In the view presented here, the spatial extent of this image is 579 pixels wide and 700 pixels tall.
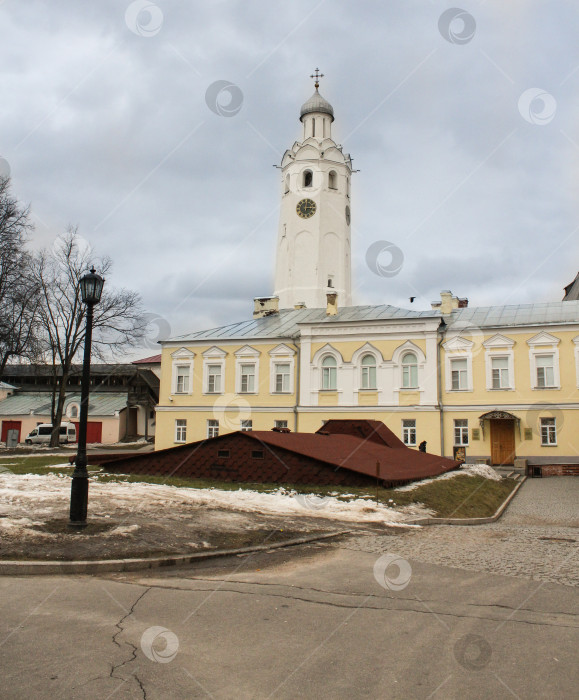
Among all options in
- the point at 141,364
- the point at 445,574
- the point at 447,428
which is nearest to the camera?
the point at 445,574

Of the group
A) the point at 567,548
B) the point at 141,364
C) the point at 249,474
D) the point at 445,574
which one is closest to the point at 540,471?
the point at 249,474

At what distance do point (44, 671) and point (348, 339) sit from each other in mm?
33571

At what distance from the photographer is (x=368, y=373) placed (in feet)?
123

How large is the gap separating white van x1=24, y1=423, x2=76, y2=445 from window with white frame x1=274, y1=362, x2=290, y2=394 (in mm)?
21925

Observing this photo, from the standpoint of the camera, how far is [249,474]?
18.5m

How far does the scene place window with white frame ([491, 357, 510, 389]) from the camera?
1384 inches

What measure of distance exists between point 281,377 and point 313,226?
25.4 metres

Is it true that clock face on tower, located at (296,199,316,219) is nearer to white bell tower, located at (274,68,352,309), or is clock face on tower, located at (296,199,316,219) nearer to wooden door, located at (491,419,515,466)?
white bell tower, located at (274,68,352,309)

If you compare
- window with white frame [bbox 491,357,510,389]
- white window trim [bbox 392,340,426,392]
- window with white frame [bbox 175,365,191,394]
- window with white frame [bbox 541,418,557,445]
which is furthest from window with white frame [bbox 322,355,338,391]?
window with white frame [bbox 541,418,557,445]

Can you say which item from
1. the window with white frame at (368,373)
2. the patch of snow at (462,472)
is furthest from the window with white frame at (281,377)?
the patch of snow at (462,472)

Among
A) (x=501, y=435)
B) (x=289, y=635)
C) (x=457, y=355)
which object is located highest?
(x=457, y=355)

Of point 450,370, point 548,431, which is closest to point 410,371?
point 450,370

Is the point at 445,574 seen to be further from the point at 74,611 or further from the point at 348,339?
the point at 348,339

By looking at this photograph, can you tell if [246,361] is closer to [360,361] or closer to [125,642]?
[360,361]
